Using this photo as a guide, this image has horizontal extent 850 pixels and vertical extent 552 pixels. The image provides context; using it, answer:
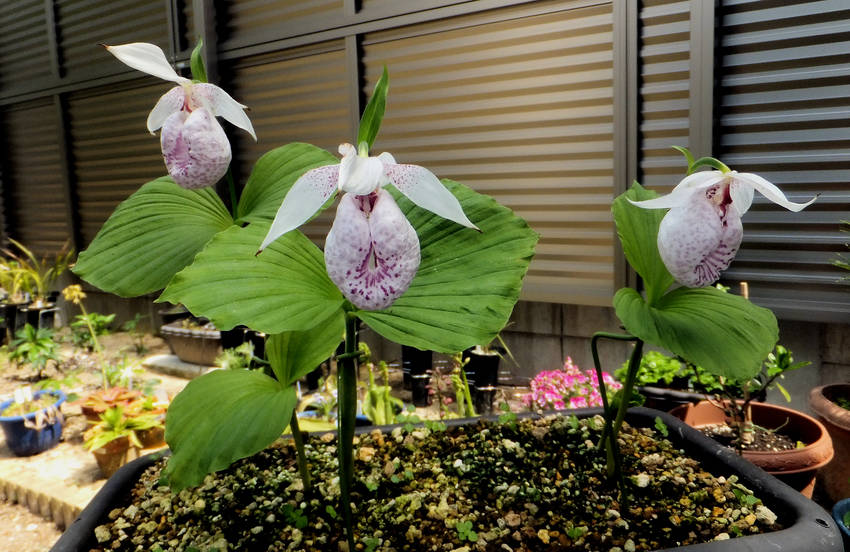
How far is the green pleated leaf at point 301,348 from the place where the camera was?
0.74 metres

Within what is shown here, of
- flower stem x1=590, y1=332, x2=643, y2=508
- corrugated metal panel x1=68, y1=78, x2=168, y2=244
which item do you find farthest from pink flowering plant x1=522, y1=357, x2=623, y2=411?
corrugated metal panel x1=68, y1=78, x2=168, y2=244

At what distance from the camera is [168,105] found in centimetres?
79

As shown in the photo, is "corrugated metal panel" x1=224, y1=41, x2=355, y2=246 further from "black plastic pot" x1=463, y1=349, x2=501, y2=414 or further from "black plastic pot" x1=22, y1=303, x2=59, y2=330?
"black plastic pot" x1=22, y1=303, x2=59, y2=330

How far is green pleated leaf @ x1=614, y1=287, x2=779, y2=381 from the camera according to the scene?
2.13 feet

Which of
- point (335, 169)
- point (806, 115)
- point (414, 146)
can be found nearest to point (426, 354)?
point (414, 146)

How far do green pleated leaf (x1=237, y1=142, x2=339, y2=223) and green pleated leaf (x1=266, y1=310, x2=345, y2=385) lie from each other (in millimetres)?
184

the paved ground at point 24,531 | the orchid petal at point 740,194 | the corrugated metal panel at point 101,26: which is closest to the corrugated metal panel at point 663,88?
the orchid petal at point 740,194

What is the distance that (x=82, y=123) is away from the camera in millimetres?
3740

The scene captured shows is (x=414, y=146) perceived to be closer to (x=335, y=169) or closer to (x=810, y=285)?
(x=810, y=285)

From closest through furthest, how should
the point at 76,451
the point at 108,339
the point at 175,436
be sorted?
the point at 175,436 < the point at 76,451 < the point at 108,339

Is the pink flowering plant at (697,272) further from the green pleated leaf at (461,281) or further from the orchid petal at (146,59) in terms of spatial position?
the orchid petal at (146,59)

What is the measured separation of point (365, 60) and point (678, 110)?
1335mm

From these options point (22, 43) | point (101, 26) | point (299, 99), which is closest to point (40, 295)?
point (101, 26)

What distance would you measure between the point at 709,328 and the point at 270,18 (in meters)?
2.77
